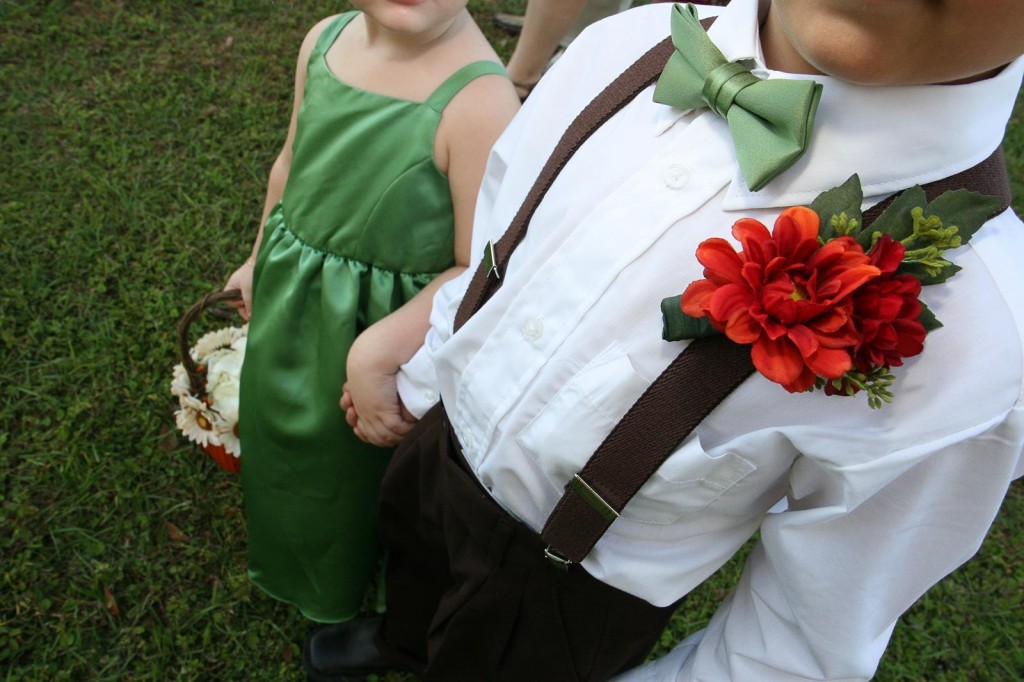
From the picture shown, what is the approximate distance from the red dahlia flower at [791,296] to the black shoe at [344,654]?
155cm

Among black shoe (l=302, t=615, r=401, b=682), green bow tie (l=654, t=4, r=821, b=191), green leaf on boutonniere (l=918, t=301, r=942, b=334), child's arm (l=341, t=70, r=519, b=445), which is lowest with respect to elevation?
black shoe (l=302, t=615, r=401, b=682)

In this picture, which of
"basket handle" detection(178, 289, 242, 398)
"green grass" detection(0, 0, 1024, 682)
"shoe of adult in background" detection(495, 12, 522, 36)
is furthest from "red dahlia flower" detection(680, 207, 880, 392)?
"shoe of adult in background" detection(495, 12, 522, 36)

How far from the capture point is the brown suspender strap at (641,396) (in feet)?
2.75

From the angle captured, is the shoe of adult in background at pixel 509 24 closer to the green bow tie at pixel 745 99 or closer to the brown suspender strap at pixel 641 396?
the brown suspender strap at pixel 641 396

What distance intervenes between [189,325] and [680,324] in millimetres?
1385

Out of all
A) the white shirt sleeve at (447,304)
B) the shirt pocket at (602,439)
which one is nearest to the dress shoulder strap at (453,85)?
the white shirt sleeve at (447,304)

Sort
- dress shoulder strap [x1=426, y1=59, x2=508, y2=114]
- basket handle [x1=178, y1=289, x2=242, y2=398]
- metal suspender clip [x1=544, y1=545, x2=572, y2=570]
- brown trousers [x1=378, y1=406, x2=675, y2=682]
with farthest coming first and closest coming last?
basket handle [x1=178, y1=289, x2=242, y2=398] < dress shoulder strap [x1=426, y1=59, x2=508, y2=114] < brown trousers [x1=378, y1=406, x2=675, y2=682] < metal suspender clip [x1=544, y1=545, x2=572, y2=570]

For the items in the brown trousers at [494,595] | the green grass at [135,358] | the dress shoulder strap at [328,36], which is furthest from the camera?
the green grass at [135,358]

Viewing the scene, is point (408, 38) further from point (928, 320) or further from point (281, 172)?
point (928, 320)

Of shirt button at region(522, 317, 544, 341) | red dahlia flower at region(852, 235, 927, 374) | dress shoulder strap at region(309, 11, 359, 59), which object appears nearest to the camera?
red dahlia flower at region(852, 235, 927, 374)

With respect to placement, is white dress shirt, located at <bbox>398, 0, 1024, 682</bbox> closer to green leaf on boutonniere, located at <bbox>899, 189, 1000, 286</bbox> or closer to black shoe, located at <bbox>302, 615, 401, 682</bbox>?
green leaf on boutonniere, located at <bbox>899, 189, 1000, 286</bbox>

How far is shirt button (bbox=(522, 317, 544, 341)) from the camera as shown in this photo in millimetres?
976

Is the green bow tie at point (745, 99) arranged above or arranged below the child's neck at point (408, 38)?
above

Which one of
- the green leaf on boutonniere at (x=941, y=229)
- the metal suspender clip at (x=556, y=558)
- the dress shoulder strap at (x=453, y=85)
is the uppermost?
the green leaf on boutonniere at (x=941, y=229)
